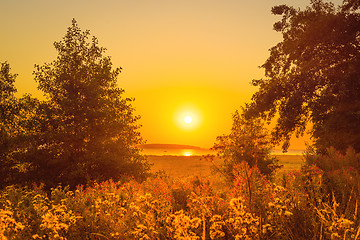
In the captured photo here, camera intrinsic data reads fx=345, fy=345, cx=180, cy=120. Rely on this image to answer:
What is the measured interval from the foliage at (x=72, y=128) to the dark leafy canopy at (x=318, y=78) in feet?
29.6

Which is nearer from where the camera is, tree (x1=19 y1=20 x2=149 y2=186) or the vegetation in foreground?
the vegetation in foreground

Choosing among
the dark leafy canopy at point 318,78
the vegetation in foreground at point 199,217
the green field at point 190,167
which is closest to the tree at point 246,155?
the dark leafy canopy at point 318,78

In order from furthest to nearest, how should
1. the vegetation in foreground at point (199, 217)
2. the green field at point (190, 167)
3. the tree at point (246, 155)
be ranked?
the green field at point (190, 167) → the tree at point (246, 155) → the vegetation in foreground at point (199, 217)

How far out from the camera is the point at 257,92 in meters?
23.6

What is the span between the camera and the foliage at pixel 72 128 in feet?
65.5

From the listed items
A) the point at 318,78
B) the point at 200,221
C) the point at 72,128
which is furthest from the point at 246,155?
the point at 200,221

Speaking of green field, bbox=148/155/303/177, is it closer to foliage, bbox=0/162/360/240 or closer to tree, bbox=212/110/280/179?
tree, bbox=212/110/280/179

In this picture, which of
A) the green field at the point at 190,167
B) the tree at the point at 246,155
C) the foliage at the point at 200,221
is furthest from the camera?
the green field at the point at 190,167

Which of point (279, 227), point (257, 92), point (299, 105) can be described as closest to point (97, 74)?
point (257, 92)

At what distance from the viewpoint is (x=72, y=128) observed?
20281 mm

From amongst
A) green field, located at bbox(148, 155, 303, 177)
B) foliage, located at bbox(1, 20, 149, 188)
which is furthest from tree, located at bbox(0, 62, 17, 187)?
green field, located at bbox(148, 155, 303, 177)

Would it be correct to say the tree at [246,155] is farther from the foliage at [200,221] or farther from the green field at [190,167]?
the foliage at [200,221]

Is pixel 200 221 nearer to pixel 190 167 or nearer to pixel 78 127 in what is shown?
pixel 78 127

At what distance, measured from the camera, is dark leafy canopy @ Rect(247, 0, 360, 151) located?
1992cm
